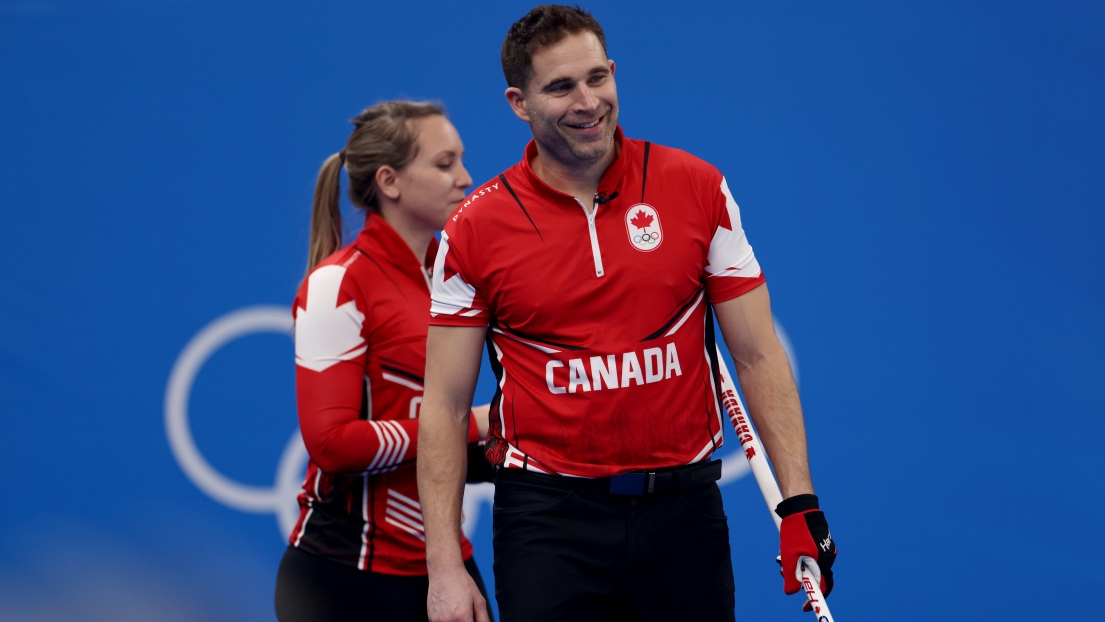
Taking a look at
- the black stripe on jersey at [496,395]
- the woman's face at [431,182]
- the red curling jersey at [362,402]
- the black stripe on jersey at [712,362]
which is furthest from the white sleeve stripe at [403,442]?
the black stripe on jersey at [712,362]

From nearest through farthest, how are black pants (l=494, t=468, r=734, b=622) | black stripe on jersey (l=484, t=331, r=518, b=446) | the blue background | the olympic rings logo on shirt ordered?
black pants (l=494, t=468, r=734, b=622) → black stripe on jersey (l=484, t=331, r=518, b=446) → the blue background → the olympic rings logo on shirt

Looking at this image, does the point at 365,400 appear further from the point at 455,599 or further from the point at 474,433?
the point at 455,599

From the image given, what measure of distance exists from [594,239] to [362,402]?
61 centimetres

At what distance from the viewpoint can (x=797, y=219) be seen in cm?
300

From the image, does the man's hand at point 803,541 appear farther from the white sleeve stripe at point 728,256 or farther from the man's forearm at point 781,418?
the white sleeve stripe at point 728,256

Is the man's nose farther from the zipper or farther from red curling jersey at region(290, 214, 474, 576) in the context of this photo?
red curling jersey at region(290, 214, 474, 576)

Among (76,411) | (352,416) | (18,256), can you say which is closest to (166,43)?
(18,256)

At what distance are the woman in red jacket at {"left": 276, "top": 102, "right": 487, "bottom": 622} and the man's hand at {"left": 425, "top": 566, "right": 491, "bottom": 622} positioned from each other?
283 millimetres

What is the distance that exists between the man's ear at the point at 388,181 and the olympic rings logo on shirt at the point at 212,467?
1.18m

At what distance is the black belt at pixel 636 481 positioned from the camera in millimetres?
1579

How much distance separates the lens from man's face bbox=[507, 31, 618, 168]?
1625 mm

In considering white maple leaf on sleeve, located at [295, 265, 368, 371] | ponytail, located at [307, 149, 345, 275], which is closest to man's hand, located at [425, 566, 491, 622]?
white maple leaf on sleeve, located at [295, 265, 368, 371]

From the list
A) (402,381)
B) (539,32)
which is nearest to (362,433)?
(402,381)

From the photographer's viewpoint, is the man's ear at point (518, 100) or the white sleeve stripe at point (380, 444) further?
the white sleeve stripe at point (380, 444)
